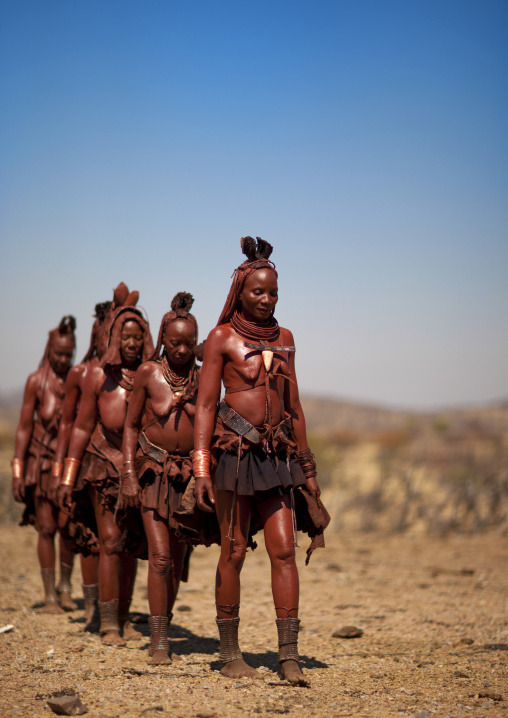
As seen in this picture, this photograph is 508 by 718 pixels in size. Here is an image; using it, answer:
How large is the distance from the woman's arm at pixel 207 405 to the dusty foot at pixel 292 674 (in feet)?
3.58

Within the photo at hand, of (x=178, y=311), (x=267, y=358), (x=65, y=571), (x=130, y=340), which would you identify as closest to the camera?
(x=267, y=358)

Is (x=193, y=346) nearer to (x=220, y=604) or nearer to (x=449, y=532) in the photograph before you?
Result: (x=220, y=604)

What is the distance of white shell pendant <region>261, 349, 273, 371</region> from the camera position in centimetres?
530

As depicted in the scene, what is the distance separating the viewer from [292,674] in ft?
16.4

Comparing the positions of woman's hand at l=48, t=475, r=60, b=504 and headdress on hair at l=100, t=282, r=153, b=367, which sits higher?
headdress on hair at l=100, t=282, r=153, b=367

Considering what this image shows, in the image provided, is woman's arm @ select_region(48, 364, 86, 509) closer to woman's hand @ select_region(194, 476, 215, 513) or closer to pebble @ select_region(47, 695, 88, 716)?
woman's hand @ select_region(194, 476, 215, 513)

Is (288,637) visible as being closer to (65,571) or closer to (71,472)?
(71,472)

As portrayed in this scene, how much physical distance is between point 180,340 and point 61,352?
261cm

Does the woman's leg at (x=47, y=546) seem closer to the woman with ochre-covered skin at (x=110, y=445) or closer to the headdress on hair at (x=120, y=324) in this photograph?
the woman with ochre-covered skin at (x=110, y=445)

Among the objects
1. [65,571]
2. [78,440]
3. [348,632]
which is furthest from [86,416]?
[348,632]

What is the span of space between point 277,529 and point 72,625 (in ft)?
10.1

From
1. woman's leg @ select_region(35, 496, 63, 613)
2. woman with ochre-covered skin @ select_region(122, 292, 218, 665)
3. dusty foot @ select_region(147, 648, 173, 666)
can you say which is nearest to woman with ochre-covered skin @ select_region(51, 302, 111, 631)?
woman's leg @ select_region(35, 496, 63, 613)

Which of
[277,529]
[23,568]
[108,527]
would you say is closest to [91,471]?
[108,527]

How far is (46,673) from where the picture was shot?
17.7 feet
